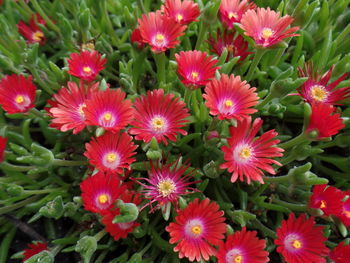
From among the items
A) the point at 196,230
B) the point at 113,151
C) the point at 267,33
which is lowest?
the point at 196,230

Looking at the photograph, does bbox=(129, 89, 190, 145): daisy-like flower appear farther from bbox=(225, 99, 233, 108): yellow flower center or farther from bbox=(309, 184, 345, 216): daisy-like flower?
bbox=(309, 184, 345, 216): daisy-like flower

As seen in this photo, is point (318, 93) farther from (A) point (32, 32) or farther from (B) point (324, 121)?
(A) point (32, 32)

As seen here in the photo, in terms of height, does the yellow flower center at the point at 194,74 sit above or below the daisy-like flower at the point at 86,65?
below

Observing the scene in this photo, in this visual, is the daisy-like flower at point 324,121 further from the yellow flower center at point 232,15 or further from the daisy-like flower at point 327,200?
the yellow flower center at point 232,15

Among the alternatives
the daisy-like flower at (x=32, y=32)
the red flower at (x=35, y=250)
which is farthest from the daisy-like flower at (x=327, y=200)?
the daisy-like flower at (x=32, y=32)

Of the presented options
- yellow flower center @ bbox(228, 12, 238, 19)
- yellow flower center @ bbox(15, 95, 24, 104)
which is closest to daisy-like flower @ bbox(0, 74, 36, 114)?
yellow flower center @ bbox(15, 95, 24, 104)

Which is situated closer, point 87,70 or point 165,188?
point 165,188

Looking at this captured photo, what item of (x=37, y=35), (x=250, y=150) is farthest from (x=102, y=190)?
(x=37, y=35)
